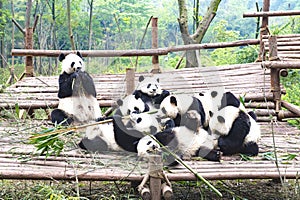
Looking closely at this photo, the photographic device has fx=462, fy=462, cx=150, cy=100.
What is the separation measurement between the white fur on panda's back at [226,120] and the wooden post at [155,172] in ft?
2.41

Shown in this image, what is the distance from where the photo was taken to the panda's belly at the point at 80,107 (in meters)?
4.16

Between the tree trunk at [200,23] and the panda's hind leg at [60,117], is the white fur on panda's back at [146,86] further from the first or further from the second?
the tree trunk at [200,23]

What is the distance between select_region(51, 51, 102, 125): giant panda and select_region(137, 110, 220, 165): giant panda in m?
1.04

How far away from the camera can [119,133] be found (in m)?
3.42

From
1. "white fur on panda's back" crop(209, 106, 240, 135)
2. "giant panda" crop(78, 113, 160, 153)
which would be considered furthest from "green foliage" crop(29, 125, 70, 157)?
"white fur on panda's back" crop(209, 106, 240, 135)

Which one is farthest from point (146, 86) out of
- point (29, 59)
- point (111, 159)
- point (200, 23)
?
point (200, 23)

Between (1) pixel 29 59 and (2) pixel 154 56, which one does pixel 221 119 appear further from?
(1) pixel 29 59

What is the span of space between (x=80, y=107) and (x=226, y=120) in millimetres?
1387

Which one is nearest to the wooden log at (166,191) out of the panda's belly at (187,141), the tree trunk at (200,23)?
the panda's belly at (187,141)

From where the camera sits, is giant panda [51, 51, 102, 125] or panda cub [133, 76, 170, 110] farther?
giant panda [51, 51, 102, 125]

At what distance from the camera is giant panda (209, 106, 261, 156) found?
3.45 meters

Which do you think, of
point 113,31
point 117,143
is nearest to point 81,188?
point 117,143

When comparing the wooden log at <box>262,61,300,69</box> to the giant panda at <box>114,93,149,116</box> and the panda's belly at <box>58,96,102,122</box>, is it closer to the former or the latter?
the giant panda at <box>114,93,149,116</box>

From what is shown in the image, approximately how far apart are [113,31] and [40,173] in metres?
12.6
